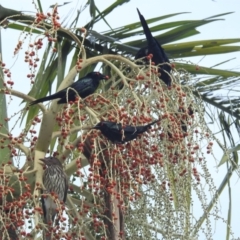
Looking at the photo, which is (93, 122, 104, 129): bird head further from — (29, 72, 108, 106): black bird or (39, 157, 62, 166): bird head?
(39, 157, 62, 166): bird head

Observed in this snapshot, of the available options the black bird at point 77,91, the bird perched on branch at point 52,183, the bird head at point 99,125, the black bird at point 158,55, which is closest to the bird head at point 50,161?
the bird perched on branch at point 52,183

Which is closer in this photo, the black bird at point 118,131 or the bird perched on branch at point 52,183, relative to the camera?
the black bird at point 118,131

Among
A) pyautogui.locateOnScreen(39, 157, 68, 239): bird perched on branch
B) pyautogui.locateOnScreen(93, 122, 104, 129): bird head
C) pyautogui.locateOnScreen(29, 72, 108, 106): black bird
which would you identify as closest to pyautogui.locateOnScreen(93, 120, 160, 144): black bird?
pyautogui.locateOnScreen(93, 122, 104, 129): bird head

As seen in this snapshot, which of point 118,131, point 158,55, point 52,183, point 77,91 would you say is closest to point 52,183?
point 52,183

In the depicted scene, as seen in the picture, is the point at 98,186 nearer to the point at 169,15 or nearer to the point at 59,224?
the point at 59,224

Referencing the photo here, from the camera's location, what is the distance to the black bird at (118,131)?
2.50 meters

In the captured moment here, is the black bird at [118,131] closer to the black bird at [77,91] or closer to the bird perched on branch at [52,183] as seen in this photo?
the black bird at [77,91]

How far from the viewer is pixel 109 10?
151 inches

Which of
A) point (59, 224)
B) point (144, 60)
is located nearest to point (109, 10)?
point (144, 60)

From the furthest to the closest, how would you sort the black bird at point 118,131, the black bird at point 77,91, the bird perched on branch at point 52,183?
the bird perched on branch at point 52,183 → the black bird at point 77,91 → the black bird at point 118,131

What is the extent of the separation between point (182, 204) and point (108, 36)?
4.75 ft

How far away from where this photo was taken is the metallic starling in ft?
9.41

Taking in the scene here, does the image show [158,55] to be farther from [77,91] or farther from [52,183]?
[52,183]

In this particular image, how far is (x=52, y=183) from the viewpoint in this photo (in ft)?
9.49
